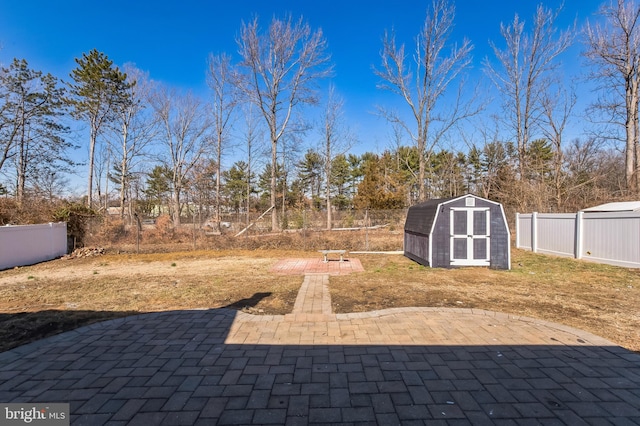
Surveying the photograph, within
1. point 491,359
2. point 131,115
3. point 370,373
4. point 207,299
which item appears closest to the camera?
point 370,373

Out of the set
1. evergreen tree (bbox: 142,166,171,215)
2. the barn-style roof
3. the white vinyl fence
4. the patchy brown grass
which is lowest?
the patchy brown grass

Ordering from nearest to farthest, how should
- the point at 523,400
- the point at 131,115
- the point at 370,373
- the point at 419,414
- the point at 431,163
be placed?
the point at 419,414
the point at 523,400
the point at 370,373
the point at 131,115
the point at 431,163

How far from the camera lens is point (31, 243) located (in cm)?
1039

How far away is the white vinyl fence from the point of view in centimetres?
948

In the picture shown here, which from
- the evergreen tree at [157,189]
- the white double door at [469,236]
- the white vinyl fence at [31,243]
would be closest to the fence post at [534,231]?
the white double door at [469,236]

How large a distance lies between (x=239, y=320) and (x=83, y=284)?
5.21 metres

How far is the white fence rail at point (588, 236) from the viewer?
8453 millimetres

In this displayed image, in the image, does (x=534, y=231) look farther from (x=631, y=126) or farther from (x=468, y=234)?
(x=631, y=126)

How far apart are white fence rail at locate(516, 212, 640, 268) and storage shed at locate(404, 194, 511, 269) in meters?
3.37

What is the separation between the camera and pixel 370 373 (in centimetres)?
279

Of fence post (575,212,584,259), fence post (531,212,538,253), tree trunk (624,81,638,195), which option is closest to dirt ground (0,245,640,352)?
fence post (575,212,584,259)

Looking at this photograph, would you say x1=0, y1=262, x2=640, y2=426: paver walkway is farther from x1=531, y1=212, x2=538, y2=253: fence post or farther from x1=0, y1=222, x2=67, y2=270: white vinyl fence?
x1=531, y1=212, x2=538, y2=253: fence post

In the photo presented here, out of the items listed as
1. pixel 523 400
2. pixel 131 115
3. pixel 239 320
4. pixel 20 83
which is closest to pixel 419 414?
pixel 523 400

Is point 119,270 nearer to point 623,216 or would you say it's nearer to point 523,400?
point 523,400
